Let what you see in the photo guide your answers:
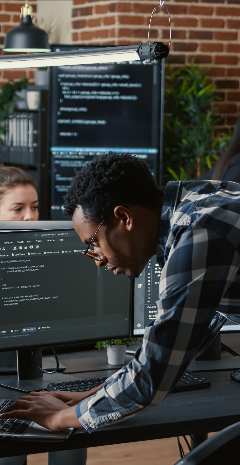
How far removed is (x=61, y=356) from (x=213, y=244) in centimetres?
98

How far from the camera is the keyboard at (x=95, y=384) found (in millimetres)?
1655

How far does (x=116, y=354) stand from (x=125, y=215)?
0.73 meters

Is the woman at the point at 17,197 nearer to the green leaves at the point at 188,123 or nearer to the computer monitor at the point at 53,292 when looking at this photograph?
the computer monitor at the point at 53,292

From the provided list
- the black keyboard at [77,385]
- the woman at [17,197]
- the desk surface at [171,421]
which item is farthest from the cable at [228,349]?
the woman at [17,197]

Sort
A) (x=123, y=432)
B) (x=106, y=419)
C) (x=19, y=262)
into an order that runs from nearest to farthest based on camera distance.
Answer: (x=106, y=419) < (x=123, y=432) < (x=19, y=262)

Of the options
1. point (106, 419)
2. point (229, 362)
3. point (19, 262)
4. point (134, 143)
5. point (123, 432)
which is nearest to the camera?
point (106, 419)

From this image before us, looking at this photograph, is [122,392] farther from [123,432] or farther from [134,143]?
[134,143]

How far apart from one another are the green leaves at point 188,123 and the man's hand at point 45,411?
114 inches

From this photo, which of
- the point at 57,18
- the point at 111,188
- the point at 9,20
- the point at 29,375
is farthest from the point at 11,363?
the point at 9,20

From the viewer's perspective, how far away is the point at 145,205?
133cm

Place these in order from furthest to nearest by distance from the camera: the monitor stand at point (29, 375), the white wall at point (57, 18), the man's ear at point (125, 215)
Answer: the white wall at point (57, 18), the monitor stand at point (29, 375), the man's ear at point (125, 215)

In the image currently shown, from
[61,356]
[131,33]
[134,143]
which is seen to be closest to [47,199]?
[134,143]

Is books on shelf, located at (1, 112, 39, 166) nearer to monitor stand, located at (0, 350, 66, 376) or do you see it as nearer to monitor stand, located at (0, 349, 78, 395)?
monitor stand, located at (0, 350, 66, 376)

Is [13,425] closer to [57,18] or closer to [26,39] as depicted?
[26,39]
